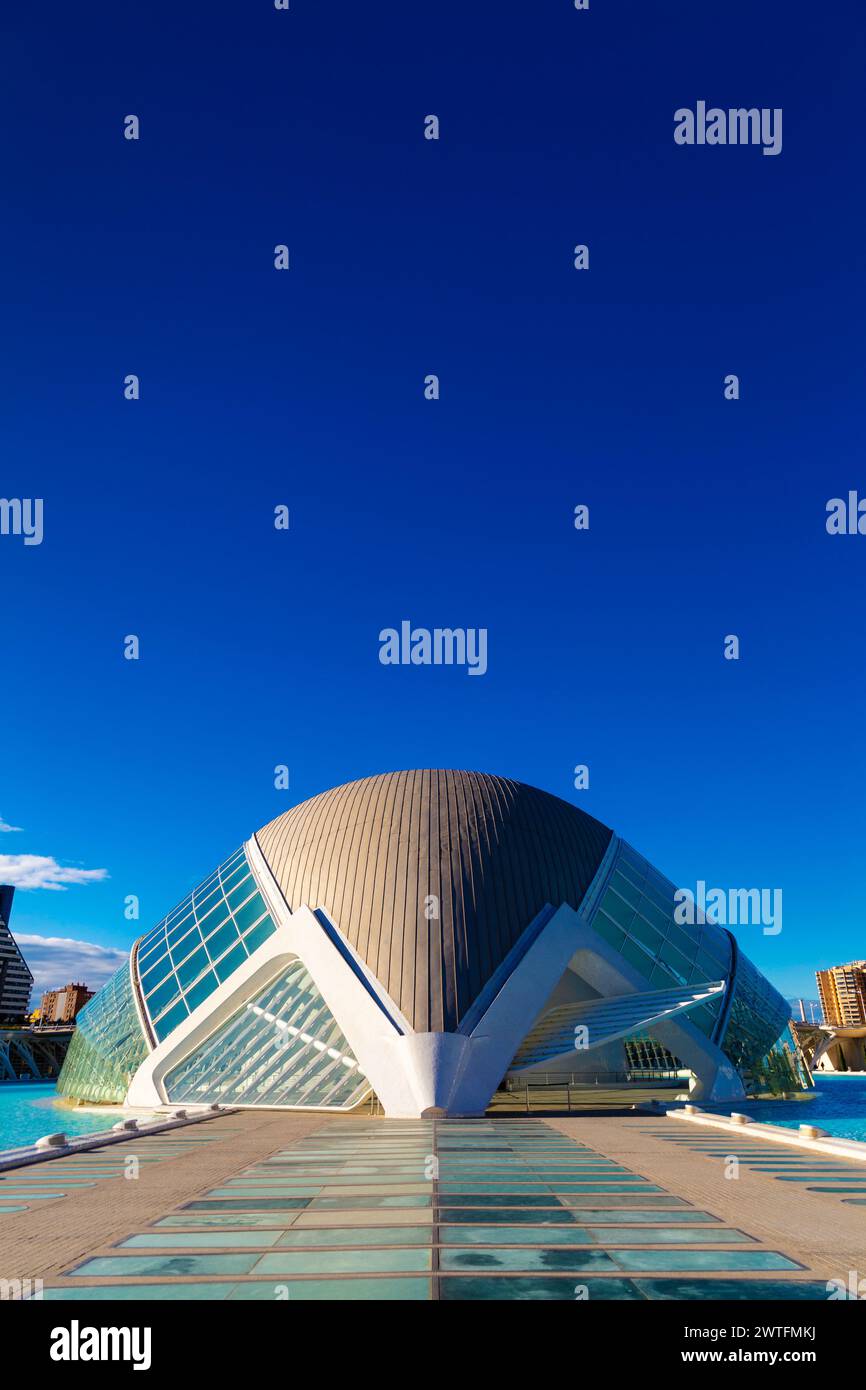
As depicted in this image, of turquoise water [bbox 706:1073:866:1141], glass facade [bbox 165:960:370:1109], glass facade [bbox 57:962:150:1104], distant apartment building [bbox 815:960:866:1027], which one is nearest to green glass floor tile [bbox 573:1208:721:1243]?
turquoise water [bbox 706:1073:866:1141]

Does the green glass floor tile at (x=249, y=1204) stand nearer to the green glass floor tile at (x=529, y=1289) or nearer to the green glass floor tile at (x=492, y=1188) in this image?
the green glass floor tile at (x=492, y=1188)

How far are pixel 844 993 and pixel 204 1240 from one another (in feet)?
626

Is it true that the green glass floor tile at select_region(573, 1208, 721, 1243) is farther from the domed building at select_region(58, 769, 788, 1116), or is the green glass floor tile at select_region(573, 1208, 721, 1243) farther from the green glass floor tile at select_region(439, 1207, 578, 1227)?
the domed building at select_region(58, 769, 788, 1116)

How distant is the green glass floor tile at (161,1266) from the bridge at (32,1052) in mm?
68142

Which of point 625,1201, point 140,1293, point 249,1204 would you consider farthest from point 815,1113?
point 140,1293

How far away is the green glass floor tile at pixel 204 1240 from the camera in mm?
7055

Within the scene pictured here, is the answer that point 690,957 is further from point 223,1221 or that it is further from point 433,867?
point 223,1221

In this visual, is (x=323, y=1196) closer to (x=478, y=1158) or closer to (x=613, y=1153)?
(x=478, y=1158)

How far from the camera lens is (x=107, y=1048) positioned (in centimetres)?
3159

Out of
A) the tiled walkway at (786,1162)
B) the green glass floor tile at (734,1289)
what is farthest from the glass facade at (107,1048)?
the green glass floor tile at (734,1289)
